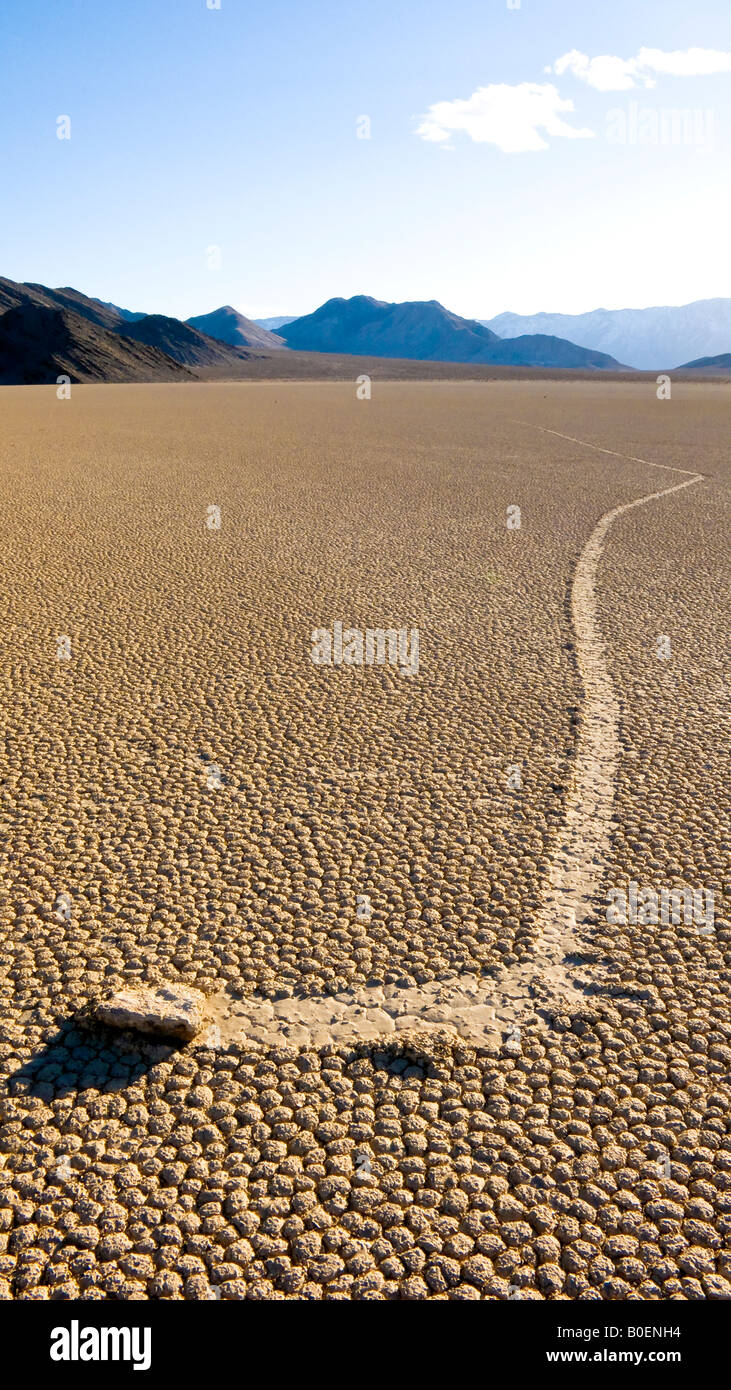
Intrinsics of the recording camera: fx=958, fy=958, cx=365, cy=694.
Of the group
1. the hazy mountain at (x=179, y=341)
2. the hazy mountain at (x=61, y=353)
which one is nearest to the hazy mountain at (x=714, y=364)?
the hazy mountain at (x=179, y=341)

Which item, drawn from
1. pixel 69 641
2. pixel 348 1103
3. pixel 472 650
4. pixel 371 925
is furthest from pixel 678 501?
pixel 348 1103

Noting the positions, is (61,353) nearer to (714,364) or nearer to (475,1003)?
(475,1003)

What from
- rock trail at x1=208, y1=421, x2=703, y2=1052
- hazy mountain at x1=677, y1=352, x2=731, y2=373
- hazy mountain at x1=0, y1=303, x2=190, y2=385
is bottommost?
rock trail at x1=208, y1=421, x2=703, y2=1052

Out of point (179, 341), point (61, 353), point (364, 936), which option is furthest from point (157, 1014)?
point (179, 341)

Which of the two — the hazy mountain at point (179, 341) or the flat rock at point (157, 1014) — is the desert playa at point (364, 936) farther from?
the hazy mountain at point (179, 341)

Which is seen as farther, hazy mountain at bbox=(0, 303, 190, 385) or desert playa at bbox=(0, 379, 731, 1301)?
hazy mountain at bbox=(0, 303, 190, 385)

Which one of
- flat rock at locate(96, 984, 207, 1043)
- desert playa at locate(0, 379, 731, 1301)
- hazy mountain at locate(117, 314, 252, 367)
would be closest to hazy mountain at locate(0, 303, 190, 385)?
hazy mountain at locate(117, 314, 252, 367)

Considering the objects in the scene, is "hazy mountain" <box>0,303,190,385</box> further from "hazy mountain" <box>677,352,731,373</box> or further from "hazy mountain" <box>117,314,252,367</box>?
"hazy mountain" <box>677,352,731,373</box>
